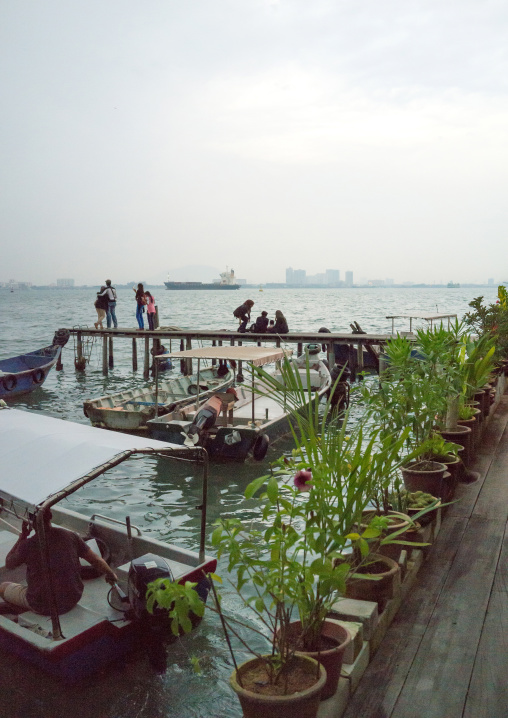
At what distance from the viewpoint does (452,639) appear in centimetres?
343

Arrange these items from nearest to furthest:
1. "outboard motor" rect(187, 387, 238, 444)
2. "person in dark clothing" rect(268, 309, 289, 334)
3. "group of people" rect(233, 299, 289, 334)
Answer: "outboard motor" rect(187, 387, 238, 444), "person in dark clothing" rect(268, 309, 289, 334), "group of people" rect(233, 299, 289, 334)

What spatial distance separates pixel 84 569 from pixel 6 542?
139 cm

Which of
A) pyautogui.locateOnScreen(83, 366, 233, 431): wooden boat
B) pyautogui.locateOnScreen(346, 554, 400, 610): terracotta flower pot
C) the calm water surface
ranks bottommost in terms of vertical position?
the calm water surface

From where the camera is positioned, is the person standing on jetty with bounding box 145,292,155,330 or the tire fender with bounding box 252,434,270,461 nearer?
the tire fender with bounding box 252,434,270,461

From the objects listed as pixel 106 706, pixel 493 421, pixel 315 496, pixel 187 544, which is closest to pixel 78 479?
pixel 106 706

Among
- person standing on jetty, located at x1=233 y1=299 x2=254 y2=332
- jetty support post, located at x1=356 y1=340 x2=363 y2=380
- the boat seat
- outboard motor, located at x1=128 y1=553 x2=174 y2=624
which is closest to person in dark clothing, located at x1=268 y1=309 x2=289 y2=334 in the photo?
person standing on jetty, located at x1=233 y1=299 x2=254 y2=332

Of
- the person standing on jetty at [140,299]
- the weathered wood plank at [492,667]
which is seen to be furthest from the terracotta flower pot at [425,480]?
the person standing on jetty at [140,299]

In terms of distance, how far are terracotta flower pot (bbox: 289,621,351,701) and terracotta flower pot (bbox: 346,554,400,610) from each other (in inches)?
19.8

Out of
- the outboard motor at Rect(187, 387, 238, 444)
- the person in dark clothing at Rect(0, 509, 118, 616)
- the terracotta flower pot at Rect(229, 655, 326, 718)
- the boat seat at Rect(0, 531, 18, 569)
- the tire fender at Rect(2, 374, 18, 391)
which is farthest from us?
the tire fender at Rect(2, 374, 18, 391)

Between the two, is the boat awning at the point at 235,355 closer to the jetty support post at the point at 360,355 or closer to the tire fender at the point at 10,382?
the tire fender at the point at 10,382

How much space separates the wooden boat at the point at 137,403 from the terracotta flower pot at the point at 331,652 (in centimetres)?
1053

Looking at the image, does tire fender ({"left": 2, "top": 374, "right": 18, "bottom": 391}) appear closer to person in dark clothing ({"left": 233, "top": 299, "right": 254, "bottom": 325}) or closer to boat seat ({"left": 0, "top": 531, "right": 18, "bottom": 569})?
person in dark clothing ({"left": 233, "top": 299, "right": 254, "bottom": 325})

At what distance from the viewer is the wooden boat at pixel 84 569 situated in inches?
186

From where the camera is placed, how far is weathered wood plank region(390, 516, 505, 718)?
2916 millimetres
